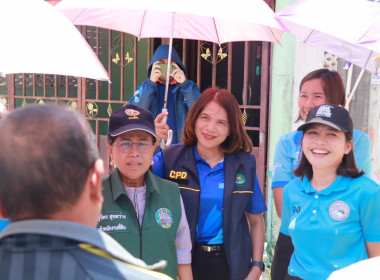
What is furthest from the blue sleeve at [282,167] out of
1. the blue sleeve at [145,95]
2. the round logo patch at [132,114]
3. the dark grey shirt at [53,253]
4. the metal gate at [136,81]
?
the metal gate at [136,81]

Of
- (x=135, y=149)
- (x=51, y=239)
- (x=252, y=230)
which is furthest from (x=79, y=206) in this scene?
(x=252, y=230)

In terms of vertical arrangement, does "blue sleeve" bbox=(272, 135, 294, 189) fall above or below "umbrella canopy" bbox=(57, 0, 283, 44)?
below

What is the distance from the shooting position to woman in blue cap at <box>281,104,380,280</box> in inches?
79.4

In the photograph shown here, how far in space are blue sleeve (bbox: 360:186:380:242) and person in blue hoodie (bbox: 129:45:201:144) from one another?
200 cm

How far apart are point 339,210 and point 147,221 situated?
885 millimetres

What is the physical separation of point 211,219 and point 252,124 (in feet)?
9.19

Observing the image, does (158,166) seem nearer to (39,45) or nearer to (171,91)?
(39,45)

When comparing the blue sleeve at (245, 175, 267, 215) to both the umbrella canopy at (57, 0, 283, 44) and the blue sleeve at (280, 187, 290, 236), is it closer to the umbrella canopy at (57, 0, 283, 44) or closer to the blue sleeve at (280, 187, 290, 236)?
the blue sleeve at (280, 187, 290, 236)

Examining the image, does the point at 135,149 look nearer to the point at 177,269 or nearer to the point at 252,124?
the point at 177,269

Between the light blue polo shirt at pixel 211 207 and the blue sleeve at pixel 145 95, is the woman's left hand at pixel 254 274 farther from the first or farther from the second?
the blue sleeve at pixel 145 95

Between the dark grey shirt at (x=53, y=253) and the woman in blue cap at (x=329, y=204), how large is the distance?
1341 mm

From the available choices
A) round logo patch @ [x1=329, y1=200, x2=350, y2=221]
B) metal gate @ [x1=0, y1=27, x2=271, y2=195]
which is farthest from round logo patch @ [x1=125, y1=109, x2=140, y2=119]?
metal gate @ [x1=0, y1=27, x2=271, y2=195]

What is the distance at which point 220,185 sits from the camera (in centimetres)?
245

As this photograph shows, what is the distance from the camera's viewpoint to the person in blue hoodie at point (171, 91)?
378 cm
